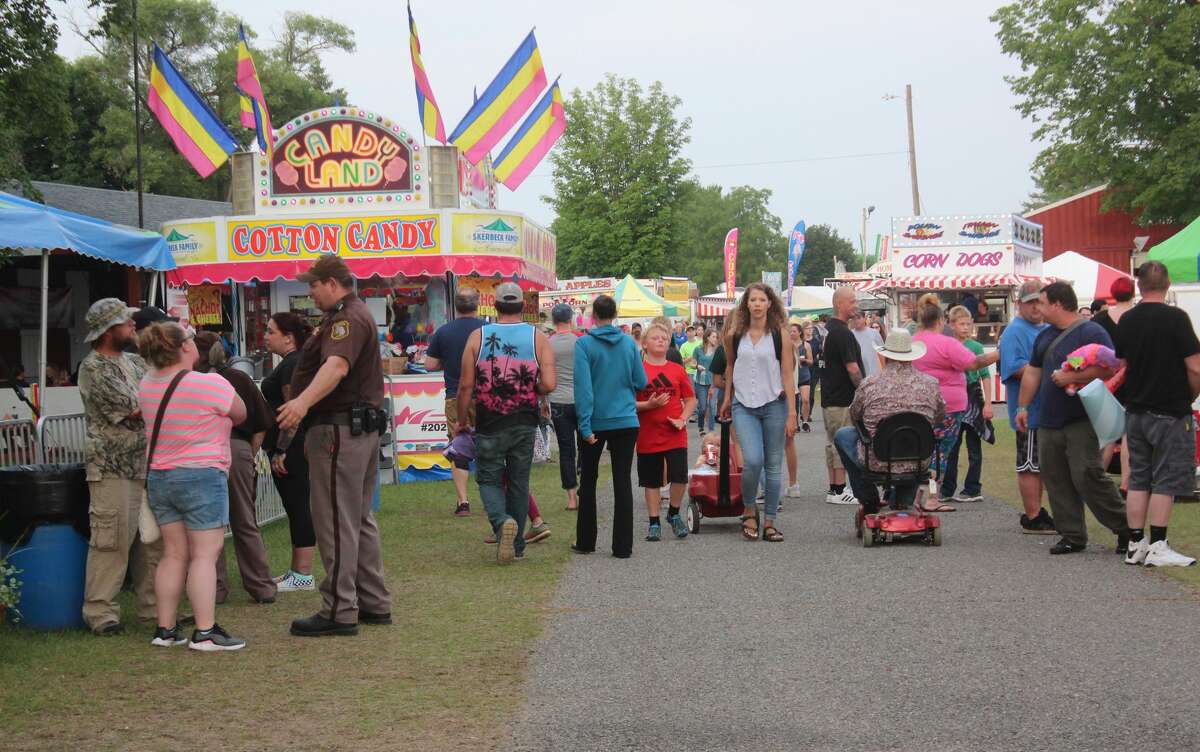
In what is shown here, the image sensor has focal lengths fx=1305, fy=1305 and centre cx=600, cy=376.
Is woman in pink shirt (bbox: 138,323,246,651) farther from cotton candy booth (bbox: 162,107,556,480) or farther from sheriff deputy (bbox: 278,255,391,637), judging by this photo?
cotton candy booth (bbox: 162,107,556,480)

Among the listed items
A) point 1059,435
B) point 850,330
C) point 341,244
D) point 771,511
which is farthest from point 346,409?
point 341,244

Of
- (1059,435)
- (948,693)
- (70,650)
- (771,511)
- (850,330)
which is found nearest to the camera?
(948,693)

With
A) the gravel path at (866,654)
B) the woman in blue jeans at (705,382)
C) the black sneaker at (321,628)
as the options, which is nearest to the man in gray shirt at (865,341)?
the gravel path at (866,654)

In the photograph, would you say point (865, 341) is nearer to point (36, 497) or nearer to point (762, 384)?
point (762, 384)

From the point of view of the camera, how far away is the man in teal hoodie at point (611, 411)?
9.28 metres

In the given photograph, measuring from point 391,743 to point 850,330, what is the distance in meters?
7.87

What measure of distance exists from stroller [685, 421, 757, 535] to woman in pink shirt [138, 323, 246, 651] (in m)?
4.82

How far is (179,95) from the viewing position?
1811 cm

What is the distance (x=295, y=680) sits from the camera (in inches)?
234

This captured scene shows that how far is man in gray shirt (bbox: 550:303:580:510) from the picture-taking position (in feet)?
39.0

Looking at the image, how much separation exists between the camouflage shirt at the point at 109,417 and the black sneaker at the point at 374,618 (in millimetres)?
1480

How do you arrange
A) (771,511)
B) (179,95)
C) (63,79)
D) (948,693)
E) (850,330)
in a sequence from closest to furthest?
(948,693)
(771,511)
(850,330)
(63,79)
(179,95)

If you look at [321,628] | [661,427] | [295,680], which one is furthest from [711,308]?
[295,680]

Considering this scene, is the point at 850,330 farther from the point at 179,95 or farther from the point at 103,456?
the point at 179,95
